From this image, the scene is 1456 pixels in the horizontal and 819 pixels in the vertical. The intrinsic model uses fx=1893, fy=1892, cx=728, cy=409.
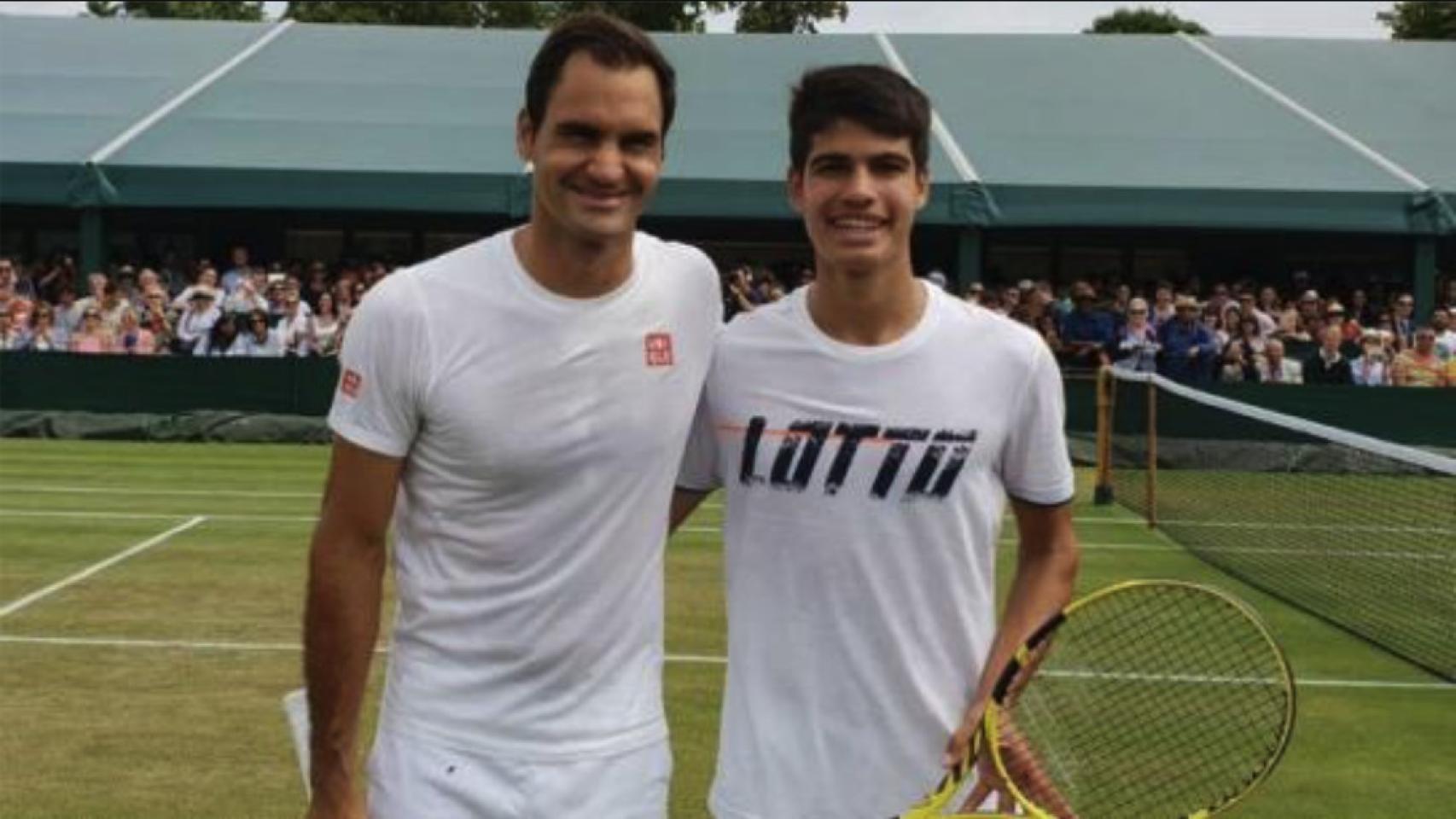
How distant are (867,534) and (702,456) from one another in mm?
396

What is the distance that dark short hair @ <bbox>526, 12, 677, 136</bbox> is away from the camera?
10.6 feet

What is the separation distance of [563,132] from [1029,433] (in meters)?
1.00

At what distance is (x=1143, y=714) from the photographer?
4.70 meters

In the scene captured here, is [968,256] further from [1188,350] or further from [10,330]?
[10,330]

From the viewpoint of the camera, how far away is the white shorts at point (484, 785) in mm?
3326

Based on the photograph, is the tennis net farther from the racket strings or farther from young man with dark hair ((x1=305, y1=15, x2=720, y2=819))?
young man with dark hair ((x1=305, y1=15, x2=720, y2=819))

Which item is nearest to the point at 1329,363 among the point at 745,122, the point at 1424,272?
the point at 1424,272

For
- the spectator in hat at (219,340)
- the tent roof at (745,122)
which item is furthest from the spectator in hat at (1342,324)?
the spectator in hat at (219,340)

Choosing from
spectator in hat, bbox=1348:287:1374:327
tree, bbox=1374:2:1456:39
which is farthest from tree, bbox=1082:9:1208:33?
spectator in hat, bbox=1348:287:1374:327

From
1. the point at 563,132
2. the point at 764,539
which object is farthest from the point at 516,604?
the point at 563,132

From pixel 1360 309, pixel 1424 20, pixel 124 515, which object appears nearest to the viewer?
pixel 124 515

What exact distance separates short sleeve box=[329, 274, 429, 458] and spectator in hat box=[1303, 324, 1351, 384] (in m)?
18.1

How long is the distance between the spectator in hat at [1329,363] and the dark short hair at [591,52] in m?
17.8

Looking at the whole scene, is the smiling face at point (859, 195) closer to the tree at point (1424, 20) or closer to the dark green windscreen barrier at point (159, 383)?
the dark green windscreen barrier at point (159, 383)
